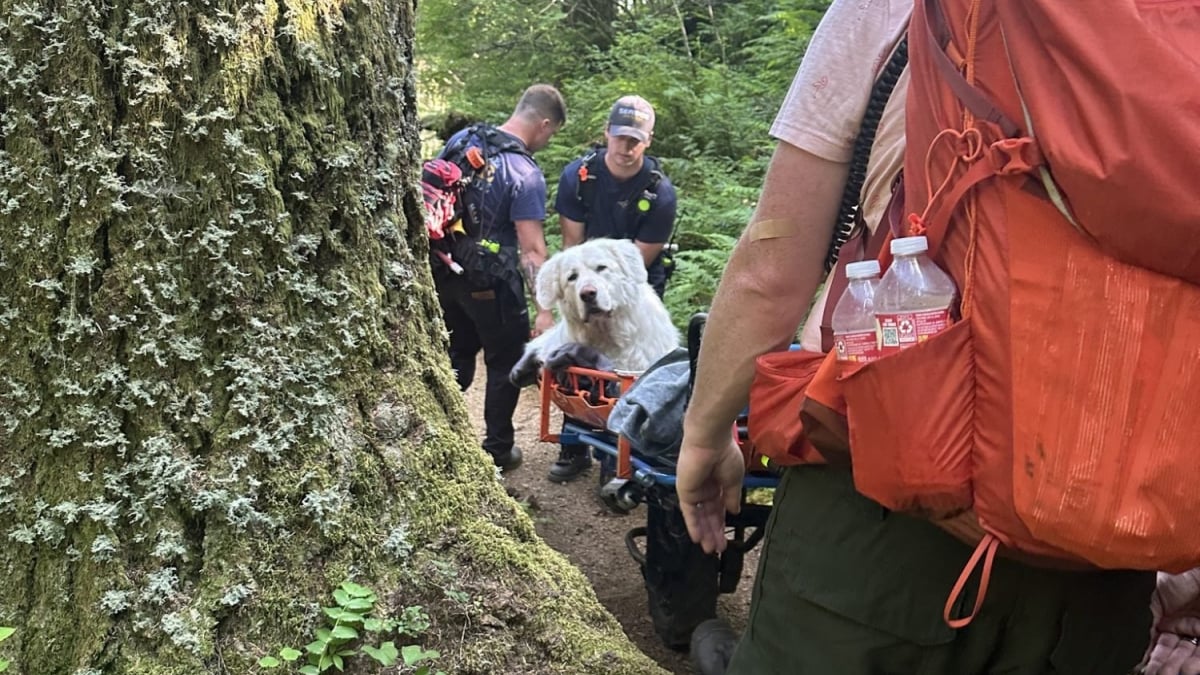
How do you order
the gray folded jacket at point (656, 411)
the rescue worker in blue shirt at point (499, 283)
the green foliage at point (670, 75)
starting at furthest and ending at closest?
the green foliage at point (670, 75) → the rescue worker in blue shirt at point (499, 283) → the gray folded jacket at point (656, 411)

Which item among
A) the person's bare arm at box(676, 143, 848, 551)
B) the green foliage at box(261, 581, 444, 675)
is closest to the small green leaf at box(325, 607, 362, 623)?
the green foliage at box(261, 581, 444, 675)

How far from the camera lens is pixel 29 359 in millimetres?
2006

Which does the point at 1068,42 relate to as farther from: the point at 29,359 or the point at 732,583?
the point at 732,583

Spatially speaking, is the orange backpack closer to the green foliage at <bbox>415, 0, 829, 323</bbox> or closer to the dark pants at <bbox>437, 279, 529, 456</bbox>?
the dark pants at <bbox>437, 279, 529, 456</bbox>

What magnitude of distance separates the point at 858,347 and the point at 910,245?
17cm

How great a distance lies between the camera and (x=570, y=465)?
6125 millimetres

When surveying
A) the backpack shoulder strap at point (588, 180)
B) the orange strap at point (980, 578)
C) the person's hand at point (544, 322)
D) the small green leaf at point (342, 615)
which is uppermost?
the orange strap at point (980, 578)

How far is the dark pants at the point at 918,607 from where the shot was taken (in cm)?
132

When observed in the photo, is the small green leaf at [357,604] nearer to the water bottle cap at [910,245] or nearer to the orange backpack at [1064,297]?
the orange backpack at [1064,297]

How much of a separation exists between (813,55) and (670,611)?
260 cm

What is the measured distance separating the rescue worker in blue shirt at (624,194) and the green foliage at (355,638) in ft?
16.4

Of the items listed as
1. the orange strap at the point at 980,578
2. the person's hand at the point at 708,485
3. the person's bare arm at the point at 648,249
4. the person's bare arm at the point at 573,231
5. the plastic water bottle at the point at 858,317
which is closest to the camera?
the orange strap at the point at 980,578

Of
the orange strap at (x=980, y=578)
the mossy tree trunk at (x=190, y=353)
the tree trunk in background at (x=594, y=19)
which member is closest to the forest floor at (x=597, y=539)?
the mossy tree trunk at (x=190, y=353)

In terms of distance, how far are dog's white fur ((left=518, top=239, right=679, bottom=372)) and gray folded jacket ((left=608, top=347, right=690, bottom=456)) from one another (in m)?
2.26
